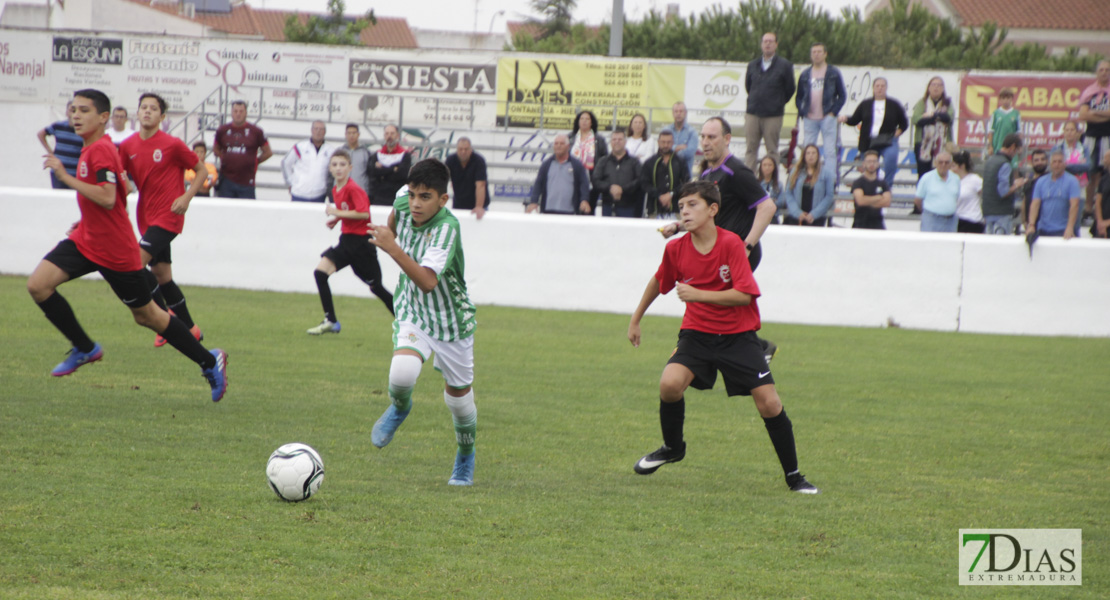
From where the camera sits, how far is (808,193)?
1509 centimetres

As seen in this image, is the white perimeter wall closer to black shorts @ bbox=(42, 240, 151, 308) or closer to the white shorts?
black shorts @ bbox=(42, 240, 151, 308)

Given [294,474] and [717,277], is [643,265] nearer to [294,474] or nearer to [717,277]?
[717,277]

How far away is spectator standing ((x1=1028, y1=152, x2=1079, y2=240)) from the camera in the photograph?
14016 mm

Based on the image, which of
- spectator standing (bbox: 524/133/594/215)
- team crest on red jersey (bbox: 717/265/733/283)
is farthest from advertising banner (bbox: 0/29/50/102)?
team crest on red jersey (bbox: 717/265/733/283)

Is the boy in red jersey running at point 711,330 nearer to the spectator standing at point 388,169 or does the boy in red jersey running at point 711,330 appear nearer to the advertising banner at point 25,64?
the spectator standing at point 388,169

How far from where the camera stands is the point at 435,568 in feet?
14.0

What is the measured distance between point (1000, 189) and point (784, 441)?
1058 centimetres

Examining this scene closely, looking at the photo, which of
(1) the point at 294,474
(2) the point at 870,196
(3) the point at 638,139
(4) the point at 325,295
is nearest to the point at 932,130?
(2) the point at 870,196

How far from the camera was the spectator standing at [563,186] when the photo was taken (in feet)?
50.3

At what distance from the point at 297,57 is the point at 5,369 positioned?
69.3 ft

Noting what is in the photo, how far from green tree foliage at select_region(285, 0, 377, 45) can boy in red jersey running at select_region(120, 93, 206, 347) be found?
3840 cm

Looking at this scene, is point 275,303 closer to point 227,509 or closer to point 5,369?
point 5,369

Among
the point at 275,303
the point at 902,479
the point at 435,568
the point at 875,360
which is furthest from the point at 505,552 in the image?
the point at 275,303

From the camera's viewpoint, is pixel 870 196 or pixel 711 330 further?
pixel 870 196
